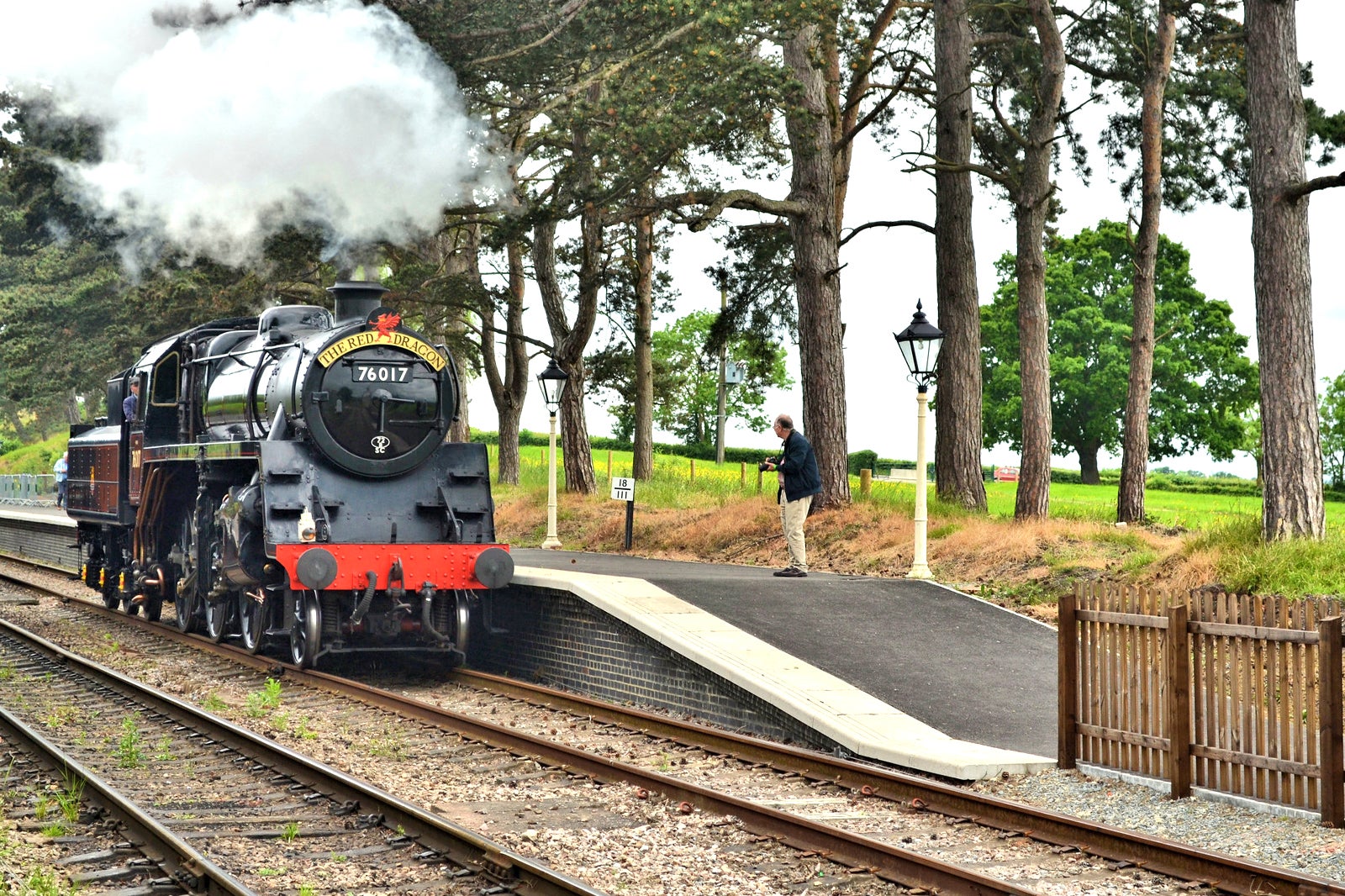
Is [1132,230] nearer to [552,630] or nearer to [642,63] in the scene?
[642,63]

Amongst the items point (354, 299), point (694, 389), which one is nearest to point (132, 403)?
point (354, 299)

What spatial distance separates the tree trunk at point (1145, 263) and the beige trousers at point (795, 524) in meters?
11.5

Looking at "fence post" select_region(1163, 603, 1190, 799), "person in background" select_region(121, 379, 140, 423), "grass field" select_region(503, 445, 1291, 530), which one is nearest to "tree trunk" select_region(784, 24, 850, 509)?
"grass field" select_region(503, 445, 1291, 530)

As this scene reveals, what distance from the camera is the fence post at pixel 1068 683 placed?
886 cm

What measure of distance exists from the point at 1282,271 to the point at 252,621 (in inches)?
444

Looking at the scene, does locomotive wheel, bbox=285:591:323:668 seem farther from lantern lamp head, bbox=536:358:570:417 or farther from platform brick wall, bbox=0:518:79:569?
platform brick wall, bbox=0:518:79:569

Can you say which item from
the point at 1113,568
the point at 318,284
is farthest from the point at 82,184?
the point at 1113,568

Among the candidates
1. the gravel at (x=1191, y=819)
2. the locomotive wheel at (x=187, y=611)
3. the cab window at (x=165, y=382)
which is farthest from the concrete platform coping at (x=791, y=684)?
the cab window at (x=165, y=382)

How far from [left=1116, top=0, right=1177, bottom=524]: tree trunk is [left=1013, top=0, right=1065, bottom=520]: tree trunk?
104 inches

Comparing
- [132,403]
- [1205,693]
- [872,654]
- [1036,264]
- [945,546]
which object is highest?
[1036,264]

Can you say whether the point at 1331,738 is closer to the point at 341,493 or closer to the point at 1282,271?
the point at 1282,271

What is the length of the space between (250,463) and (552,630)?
135 inches

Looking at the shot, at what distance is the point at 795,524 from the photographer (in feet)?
51.5

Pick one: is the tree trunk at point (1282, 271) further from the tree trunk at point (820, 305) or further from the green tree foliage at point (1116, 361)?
the green tree foliage at point (1116, 361)
